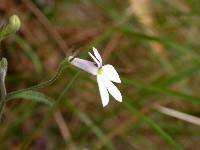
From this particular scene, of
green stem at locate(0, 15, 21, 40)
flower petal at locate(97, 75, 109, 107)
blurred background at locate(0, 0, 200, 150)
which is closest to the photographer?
flower petal at locate(97, 75, 109, 107)

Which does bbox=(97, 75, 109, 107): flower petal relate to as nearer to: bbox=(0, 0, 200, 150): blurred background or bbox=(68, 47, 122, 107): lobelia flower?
bbox=(68, 47, 122, 107): lobelia flower

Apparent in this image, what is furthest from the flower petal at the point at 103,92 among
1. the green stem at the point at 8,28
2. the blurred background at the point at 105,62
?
the blurred background at the point at 105,62

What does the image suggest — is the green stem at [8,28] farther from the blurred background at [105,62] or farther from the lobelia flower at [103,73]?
the blurred background at [105,62]

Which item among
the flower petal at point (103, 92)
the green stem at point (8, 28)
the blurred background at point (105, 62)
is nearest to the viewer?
the flower petal at point (103, 92)

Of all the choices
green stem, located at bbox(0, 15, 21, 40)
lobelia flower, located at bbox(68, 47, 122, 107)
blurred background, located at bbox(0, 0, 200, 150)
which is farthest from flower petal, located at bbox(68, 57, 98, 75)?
blurred background, located at bbox(0, 0, 200, 150)

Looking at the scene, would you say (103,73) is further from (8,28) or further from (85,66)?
(8,28)

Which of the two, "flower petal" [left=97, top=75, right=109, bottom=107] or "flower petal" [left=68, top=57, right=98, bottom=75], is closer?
"flower petal" [left=97, top=75, right=109, bottom=107]

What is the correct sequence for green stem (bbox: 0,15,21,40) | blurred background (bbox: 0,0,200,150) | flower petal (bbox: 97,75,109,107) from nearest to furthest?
flower petal (bbox: 97,75,109,107) < green stem (bbox: 0,15,21,40) < blurred background (bbox: 0,0,200,150)
